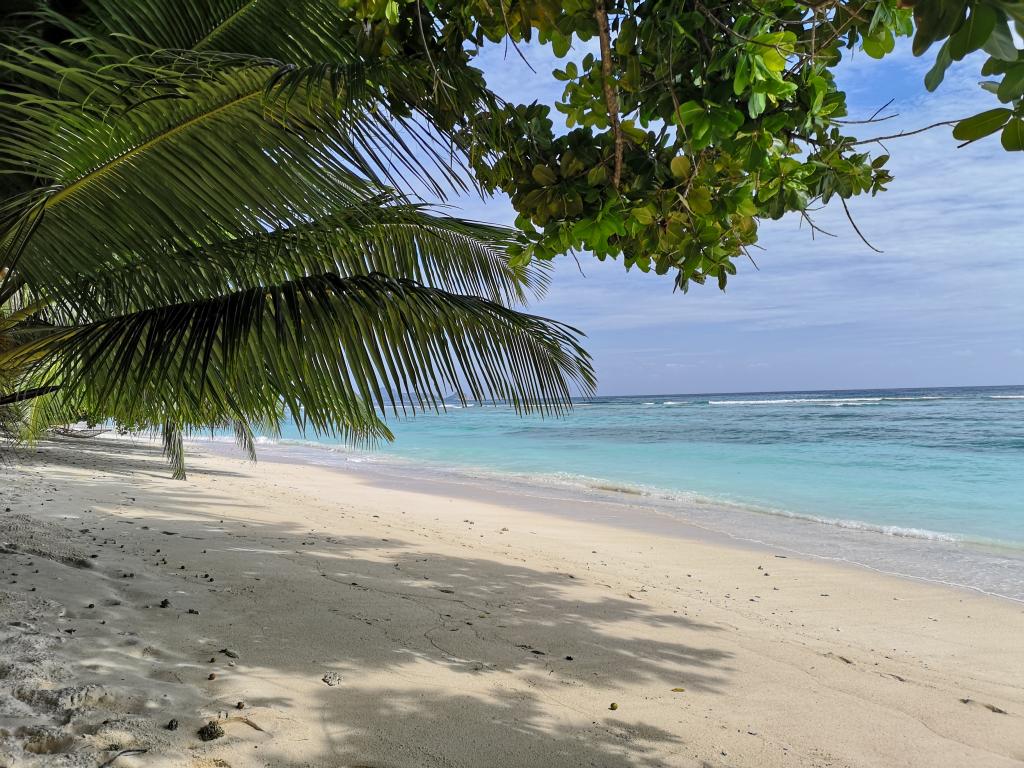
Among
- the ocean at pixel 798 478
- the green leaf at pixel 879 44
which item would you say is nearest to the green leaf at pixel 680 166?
the green leaf at pixel 879 44

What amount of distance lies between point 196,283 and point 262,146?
88cm

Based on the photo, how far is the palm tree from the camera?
2.80 meters

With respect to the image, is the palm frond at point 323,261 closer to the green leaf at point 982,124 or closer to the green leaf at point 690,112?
the green leaf at point 690,112

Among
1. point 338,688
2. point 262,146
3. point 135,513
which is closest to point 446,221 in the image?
point 262,146

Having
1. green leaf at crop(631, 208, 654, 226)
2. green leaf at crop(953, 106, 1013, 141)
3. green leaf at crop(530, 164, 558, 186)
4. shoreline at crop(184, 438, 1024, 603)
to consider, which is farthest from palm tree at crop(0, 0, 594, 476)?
shoreline at crop(184, 438, 1024, 603)

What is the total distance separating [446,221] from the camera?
158 inches

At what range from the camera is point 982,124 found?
118cm

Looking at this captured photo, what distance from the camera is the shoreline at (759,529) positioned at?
23.6ft

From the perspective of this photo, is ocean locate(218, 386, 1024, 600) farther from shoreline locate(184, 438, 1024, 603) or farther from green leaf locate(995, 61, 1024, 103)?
green leaf locate(995, 61, 1024, 103)

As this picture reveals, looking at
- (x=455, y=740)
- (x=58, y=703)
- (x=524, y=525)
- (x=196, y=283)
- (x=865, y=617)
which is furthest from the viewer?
(x=524, y=525)

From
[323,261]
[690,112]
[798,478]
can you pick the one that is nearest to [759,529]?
[798,478]

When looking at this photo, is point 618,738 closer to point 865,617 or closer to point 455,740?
point 455,740

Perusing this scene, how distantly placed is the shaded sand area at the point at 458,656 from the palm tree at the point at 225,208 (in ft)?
3.53

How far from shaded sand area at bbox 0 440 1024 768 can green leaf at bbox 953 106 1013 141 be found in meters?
2.25
